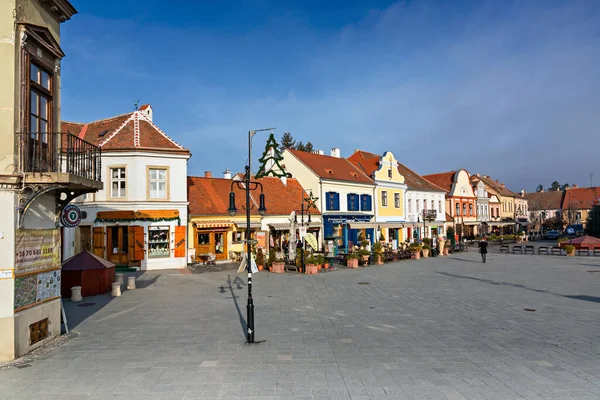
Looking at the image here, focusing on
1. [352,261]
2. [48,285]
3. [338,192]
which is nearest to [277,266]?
[352,261]

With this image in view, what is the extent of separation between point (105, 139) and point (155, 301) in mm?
13469

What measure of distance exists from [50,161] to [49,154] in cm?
18

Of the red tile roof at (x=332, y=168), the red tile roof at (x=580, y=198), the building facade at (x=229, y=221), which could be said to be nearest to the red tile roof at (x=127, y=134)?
the building facade at (x=229, y=221)

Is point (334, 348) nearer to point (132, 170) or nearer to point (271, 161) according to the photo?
point (132, 170)

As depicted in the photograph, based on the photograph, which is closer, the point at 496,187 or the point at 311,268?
the point at 311,268

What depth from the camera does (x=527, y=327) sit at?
11016 millimetres

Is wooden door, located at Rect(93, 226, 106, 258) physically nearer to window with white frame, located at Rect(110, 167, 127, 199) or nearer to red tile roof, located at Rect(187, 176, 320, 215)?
window with white frame, located at Rect(110, 167, 127, 199)

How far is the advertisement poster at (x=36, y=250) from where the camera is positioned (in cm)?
897

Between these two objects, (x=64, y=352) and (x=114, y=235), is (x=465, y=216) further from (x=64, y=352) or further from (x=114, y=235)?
(x=64, y=352)

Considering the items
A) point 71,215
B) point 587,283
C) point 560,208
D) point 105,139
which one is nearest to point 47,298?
point 71,215

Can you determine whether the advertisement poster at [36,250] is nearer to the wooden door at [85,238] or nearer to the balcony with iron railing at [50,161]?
the balcony with iron railing at [50,161]

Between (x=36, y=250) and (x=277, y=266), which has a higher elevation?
(x=36, y=250)

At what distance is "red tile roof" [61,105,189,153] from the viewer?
2384 centimetres

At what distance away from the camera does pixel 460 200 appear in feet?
172
